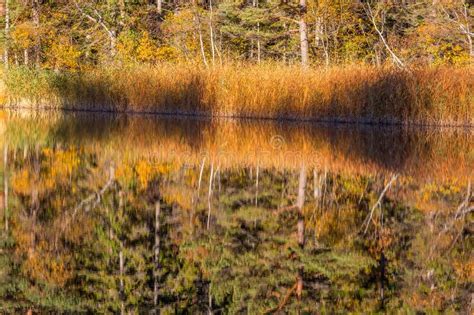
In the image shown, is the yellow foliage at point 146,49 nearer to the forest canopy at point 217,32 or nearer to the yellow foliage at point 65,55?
the forest canopy at point 217,32

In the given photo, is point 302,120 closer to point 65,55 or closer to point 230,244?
point 230,244

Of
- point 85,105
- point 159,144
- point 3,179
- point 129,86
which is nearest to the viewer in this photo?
point 3,179

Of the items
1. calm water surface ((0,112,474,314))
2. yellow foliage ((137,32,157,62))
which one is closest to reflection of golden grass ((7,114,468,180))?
calm water surface ((0,112,474,314))

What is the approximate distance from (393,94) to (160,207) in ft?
34.0

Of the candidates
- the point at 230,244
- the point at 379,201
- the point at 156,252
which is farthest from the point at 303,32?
the point at 156,252

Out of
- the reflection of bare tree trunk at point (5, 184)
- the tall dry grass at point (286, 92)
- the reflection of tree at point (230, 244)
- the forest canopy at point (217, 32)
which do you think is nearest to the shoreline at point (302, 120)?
the tall dry grass at point (286, 92)

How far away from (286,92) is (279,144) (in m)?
5.88

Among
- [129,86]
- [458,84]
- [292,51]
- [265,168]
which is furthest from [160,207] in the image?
[292,51]

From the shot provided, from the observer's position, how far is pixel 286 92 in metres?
17.8

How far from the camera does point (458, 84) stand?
50.9 feet

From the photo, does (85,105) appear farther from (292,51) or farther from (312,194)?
(312,194)

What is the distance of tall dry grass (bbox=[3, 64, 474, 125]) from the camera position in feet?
51.8

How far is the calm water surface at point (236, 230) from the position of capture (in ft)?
14.0

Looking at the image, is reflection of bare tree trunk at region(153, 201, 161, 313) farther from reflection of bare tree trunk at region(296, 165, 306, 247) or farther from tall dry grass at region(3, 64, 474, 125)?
tall dry grass at region(3, 64, 474, 125)
